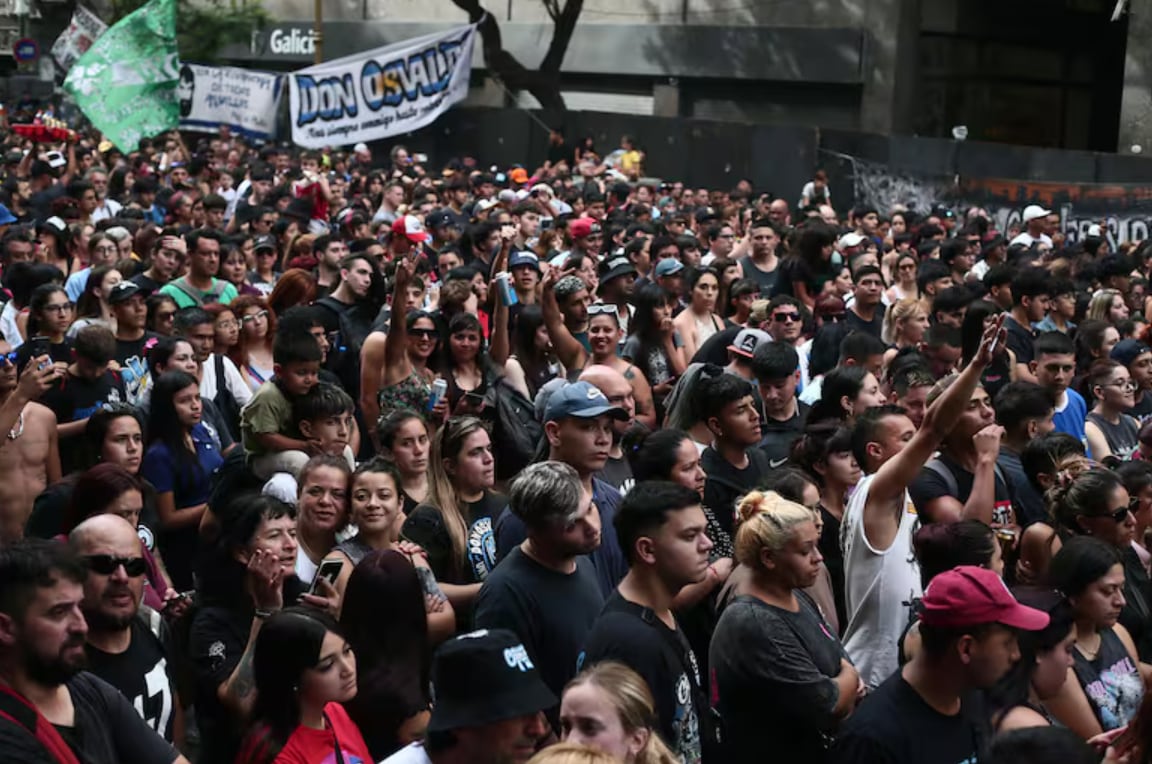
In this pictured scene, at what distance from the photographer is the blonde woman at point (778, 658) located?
16.4 ft

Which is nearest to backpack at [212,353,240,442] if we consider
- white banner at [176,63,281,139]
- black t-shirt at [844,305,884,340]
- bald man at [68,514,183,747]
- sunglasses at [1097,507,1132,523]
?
bald man at [68,514,183,747]

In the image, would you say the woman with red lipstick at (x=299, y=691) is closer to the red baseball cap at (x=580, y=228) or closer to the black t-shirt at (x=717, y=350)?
the black t-shirt at (x=717, y=350)

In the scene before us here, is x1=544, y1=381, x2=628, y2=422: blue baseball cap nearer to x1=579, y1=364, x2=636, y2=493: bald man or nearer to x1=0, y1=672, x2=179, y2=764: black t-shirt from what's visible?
x1=579, y1=364, x2=636, y2=493: bald man

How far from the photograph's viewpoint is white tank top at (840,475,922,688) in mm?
5977

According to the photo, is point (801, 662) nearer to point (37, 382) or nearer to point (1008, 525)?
point (1008, 525)

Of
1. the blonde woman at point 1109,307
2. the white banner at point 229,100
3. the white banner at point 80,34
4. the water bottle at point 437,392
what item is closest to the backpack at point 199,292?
the water bottle at point 437,392

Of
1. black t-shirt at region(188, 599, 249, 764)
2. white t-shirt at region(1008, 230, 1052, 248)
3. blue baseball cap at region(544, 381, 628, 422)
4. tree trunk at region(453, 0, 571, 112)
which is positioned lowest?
black t-shirt at region(188, 599, 249, 764)

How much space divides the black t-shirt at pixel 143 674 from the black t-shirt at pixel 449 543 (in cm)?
131

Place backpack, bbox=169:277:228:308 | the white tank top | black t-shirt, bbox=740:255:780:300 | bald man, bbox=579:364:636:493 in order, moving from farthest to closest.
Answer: black t-shirt, bbox=740:255:780:300 → backpack, bbox=169:277:228:308 → bald man, bbox=579:364:636:493 → the white tank top

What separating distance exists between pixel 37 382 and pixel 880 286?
21.0ft

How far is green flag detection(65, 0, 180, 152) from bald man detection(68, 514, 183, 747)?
1727 centimetres

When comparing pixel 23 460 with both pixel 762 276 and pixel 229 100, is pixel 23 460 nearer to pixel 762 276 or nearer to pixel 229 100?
pixel 762 276

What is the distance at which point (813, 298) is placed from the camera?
41.3ft

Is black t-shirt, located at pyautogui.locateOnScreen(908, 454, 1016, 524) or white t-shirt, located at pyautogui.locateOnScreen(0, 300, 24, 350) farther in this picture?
white t-shirt, located at pyautogui.locateOnScreen(0, 300, 24, 350)
